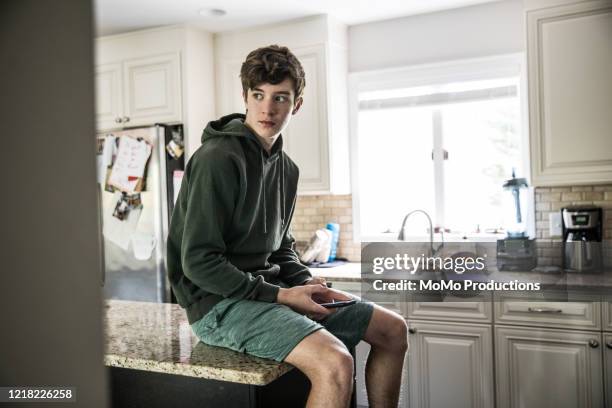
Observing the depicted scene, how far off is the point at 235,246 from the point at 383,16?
261 cm

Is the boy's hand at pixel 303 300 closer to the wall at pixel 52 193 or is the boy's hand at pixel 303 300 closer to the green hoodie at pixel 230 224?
the green hoodie at pixel 230 224

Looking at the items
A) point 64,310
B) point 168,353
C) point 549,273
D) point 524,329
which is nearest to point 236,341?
point 168,353

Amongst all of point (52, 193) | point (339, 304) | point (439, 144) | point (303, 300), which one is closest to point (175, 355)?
point (303, 300)

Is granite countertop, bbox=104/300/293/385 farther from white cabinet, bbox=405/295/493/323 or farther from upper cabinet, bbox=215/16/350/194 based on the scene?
upper cabinet, bbox=215/16/350/194

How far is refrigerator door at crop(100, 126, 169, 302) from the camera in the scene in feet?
12.2

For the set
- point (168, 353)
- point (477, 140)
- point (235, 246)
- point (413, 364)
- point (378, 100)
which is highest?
point (378, 100)

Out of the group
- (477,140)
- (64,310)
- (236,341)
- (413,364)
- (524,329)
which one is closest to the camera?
(64,310)

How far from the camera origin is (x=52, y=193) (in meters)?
0.30

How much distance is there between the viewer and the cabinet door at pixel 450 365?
2973 millimetres

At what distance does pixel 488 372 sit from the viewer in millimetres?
2961

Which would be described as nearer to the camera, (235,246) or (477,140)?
(235,246)

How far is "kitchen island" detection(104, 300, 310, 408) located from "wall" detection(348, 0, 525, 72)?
2.59 m

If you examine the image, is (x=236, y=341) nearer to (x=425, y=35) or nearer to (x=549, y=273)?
(x=549, y=273)

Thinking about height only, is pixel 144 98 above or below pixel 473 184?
above
